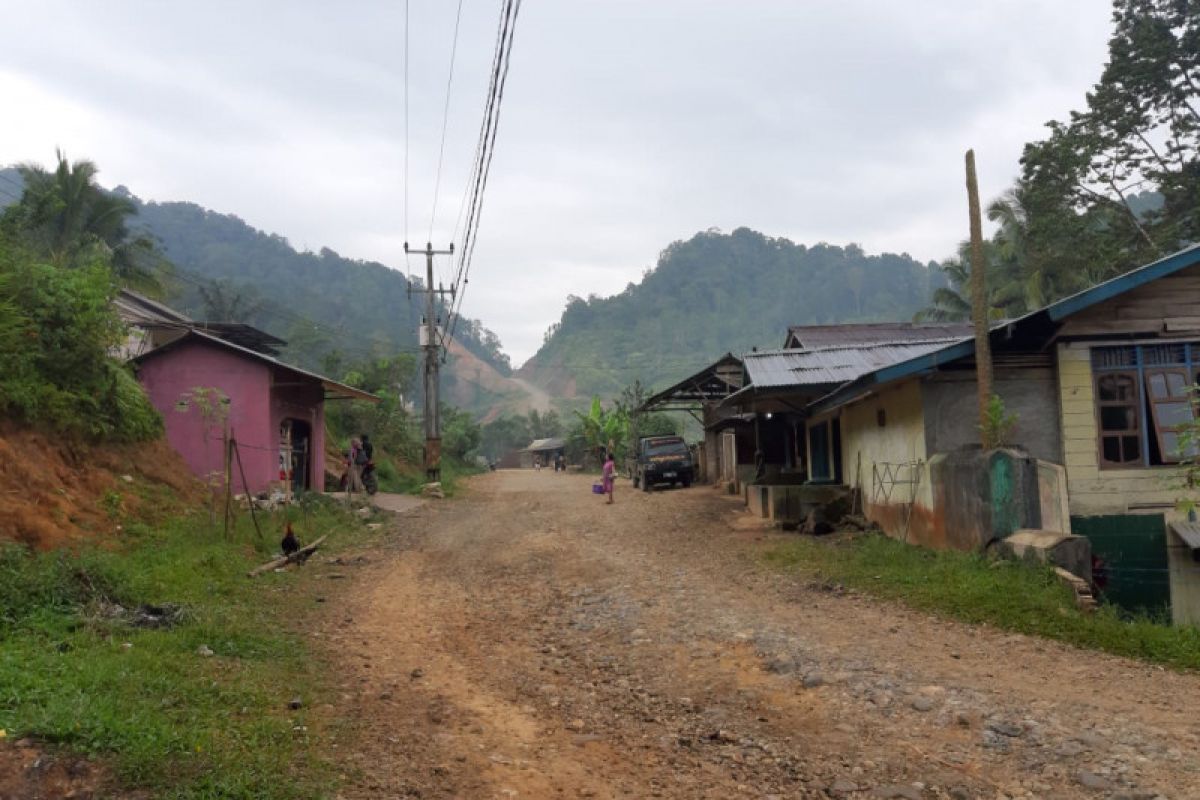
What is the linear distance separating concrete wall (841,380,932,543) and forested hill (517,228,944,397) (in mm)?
78365

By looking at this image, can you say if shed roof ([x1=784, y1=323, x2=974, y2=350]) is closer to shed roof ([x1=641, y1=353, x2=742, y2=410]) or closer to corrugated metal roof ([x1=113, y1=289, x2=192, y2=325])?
shed roof ([x1=641, y1=353, x2=742, y2=410])

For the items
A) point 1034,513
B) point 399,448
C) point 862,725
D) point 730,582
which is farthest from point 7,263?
point 399,448

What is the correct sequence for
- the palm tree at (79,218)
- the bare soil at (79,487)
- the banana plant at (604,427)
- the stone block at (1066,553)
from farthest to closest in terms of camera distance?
the banana plant at (604,427) → the palm tree at (79,218) → the bare soil at (79,487) → the stone block at (1066,553)

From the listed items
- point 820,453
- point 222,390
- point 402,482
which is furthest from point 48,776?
point 402,482

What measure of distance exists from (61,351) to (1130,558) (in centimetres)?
1557

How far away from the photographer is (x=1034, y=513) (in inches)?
383

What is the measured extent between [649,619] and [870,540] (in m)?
5.54

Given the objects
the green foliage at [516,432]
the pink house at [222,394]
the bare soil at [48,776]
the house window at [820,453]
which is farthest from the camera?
the green foliage at [516,432]

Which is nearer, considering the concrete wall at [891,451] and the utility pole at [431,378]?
the concrete wall at [891,451]

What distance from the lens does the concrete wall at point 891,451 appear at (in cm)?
1196

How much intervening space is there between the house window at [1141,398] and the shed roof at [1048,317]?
2.88 feet

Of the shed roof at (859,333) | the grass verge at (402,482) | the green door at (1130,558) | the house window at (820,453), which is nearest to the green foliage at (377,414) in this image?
the grass verge at (402,482)

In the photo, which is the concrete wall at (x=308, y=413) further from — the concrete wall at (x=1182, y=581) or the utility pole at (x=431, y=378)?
the concrete wall at (x=1182, y=581)

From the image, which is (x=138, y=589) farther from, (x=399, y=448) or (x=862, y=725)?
(x=399, y=448)
